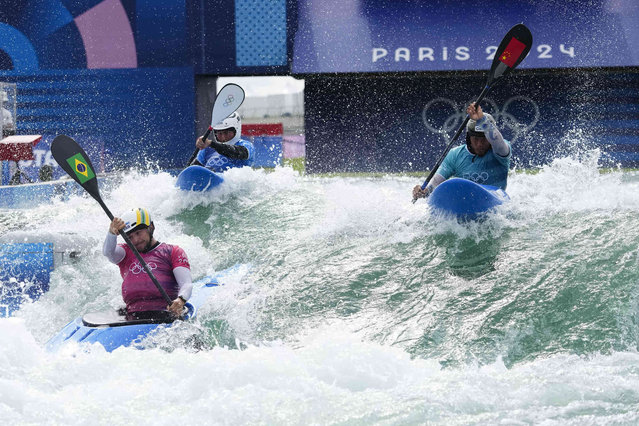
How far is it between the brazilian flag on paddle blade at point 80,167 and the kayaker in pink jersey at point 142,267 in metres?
0.48

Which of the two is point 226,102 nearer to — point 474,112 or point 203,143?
point 203,143

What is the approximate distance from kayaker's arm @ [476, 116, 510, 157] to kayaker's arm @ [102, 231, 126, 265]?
116 inches

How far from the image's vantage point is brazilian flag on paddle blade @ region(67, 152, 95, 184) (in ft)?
18.5

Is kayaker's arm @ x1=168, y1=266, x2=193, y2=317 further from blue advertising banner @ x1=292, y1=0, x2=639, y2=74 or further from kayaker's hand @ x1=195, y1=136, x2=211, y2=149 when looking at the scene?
blue advertising banner @ x1=292, y1=0, x2=639, y2=74

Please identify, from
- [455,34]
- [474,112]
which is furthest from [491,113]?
[474,112]

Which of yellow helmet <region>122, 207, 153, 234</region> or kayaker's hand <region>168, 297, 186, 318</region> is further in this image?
yellow helmet <region>122, 207, 153, 234</region>

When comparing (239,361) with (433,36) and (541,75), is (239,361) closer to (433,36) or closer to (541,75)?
(433,36)

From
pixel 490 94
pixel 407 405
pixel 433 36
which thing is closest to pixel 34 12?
pixel 433 36

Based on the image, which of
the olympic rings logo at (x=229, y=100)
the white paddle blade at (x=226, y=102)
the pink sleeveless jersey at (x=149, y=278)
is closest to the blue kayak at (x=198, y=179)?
the white paddle blade at (x=226, y=102)

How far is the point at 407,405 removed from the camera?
12.3 feet

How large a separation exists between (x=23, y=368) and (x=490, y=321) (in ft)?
9.10

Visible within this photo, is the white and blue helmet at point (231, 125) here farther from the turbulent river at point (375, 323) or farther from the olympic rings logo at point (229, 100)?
the turbulent river at point (375, 323)

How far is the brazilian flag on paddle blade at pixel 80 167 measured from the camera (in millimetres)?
5625

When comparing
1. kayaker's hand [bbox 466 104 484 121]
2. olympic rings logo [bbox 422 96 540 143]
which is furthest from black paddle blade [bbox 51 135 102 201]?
olympic rings logo [bbox 422 96 540 143]
